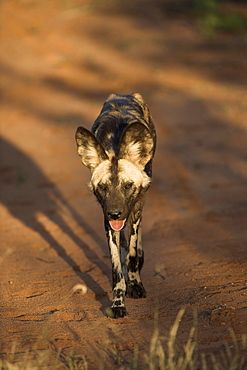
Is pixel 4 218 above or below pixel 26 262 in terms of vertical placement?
above

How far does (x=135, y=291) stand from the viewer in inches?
193

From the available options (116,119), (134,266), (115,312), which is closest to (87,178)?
(116,119)

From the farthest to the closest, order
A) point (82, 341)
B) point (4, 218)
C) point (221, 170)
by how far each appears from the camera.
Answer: point (221, 170)
point (4, 218)
point (82, 341)

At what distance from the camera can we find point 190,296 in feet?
15.2

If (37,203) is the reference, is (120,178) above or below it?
below

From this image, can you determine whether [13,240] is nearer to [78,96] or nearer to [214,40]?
[78,96]

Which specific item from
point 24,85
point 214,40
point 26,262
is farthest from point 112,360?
point 214,40

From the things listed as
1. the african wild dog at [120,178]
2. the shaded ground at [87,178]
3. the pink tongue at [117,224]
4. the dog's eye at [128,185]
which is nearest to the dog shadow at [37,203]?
the shaded ground at [87,178]

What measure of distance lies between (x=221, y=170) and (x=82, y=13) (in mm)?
12402

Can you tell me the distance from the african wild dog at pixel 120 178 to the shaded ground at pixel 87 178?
23cm

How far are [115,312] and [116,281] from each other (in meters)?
0.37

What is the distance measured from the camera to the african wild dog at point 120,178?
4.60 meters

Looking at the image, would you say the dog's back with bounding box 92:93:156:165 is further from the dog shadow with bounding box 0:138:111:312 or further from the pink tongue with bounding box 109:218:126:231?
the dog shadow with bounding box 0:138:111:312

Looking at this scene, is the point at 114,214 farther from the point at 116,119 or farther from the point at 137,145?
the point at 116,119
